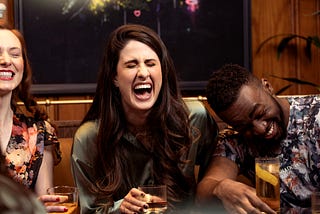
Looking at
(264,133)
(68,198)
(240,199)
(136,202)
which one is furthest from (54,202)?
(264,133)

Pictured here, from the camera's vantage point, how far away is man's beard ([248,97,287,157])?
5.90ft

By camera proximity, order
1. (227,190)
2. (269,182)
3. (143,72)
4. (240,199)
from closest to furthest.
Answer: (269,182) < (240,199) < (227,190) < (143,72)

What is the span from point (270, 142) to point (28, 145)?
1.06m

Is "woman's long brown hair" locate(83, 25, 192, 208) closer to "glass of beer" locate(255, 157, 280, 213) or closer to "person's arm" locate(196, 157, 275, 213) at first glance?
"person's arm" locate(196, 157, 275, 213)

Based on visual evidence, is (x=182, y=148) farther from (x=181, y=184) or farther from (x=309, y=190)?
(x=309, y=190)

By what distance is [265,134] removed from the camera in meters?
1.74

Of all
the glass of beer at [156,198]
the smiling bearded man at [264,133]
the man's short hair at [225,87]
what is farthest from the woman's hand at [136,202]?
the man's short hair at [225,87]

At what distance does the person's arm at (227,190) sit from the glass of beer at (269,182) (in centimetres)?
2

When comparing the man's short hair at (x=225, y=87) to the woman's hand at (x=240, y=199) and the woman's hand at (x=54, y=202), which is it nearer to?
the woman's hand at (x=240, y=199)

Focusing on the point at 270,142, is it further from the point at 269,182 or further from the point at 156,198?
the point at 156,198

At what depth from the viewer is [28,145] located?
2.22 metres

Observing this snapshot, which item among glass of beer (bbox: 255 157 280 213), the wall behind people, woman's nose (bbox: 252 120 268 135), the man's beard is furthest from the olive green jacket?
the wall behind people

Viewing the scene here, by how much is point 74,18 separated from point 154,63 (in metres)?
1.77

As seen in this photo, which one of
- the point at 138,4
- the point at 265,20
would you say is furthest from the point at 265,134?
the point at 265,20
